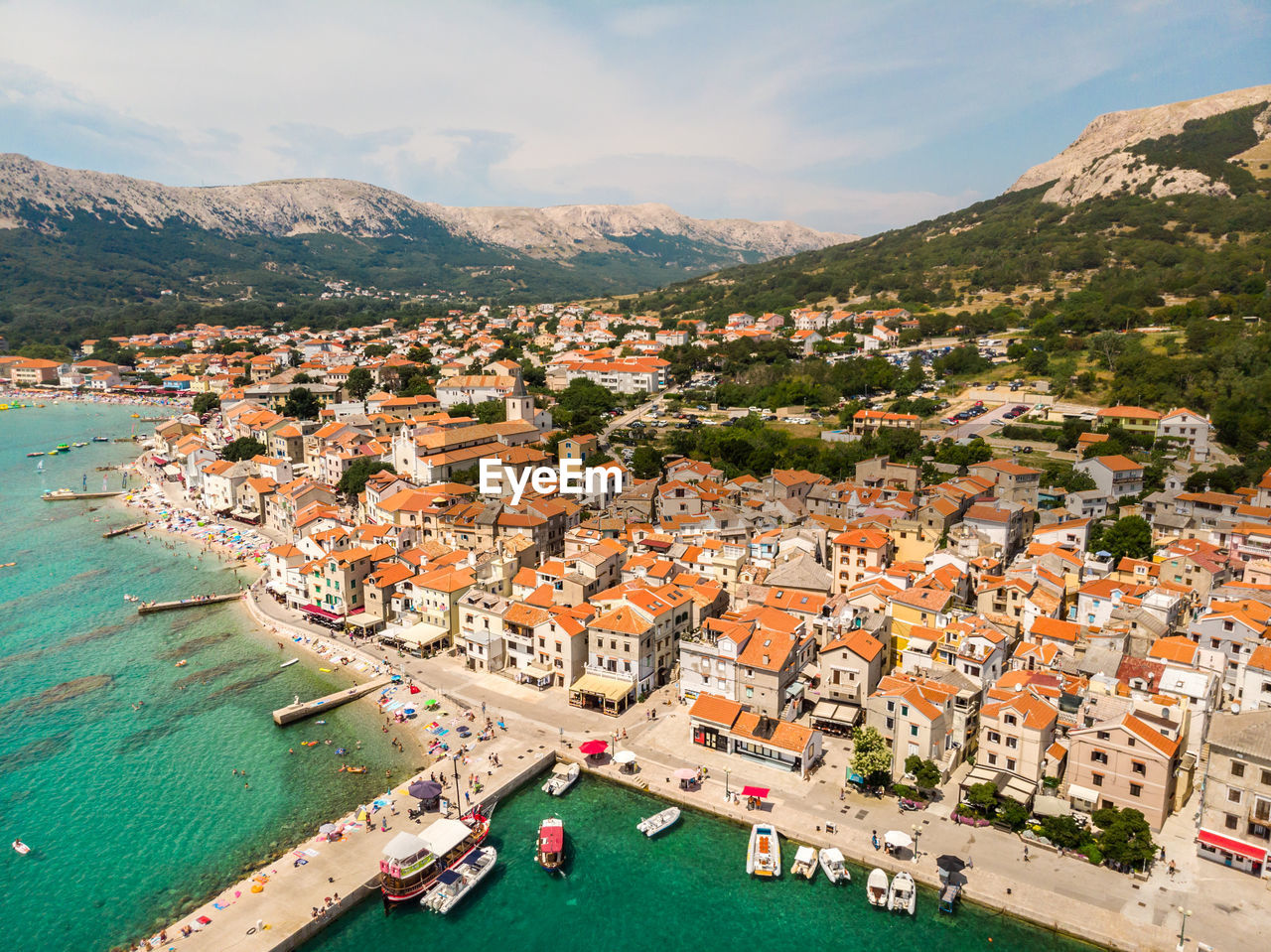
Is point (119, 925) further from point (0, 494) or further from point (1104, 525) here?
point (0, 494)

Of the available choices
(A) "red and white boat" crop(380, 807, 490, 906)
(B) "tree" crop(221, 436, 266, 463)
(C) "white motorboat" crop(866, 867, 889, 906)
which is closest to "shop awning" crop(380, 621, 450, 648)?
(A) "red and white boat" crop(380, 807, 490, 906)

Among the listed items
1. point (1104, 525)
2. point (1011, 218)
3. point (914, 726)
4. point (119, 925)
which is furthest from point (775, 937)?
point (1011, 218)

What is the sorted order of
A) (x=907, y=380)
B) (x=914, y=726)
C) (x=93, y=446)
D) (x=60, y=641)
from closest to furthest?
(x=914, y=726)
(x=60, y=641)
(x=907, y=380)
(x=93, y=446)

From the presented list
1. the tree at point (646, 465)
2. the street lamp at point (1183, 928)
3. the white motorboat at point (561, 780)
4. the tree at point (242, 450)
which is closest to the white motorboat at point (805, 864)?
the white motorboat at point (561, 780)

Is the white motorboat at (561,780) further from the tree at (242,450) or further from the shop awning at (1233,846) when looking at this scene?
the tree at (242,450)

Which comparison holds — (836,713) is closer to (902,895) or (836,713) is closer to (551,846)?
(902,895)

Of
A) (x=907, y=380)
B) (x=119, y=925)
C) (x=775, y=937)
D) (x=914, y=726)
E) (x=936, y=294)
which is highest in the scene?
(x=936, y=294)
